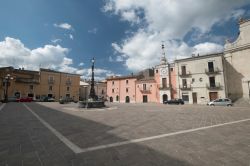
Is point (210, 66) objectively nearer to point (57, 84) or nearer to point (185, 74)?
point (185, 74)

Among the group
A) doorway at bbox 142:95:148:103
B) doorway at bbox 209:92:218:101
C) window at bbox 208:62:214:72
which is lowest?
doorway at bbox 142:95:148:103

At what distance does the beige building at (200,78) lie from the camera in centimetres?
2686

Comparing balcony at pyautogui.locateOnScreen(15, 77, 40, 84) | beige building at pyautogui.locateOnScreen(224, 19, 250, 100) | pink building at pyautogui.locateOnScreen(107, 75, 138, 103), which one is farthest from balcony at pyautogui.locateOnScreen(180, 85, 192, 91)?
balcony at pyautogui.locateOnScreen(15, 77, 40, 84)

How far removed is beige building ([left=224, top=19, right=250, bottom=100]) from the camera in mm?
24953

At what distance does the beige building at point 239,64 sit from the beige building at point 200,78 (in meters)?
1.73

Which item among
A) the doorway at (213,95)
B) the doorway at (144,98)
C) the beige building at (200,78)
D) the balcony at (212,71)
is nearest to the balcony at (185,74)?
the beige building at (200,78)

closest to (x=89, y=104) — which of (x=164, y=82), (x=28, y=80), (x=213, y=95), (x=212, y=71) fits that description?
(x=164, y=82)

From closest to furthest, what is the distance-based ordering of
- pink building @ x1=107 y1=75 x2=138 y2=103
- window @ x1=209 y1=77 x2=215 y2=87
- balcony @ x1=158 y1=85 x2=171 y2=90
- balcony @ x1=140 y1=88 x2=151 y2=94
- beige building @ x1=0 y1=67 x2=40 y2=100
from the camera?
window @ x1=209 y1=77 x2=215 y2=87
balcony @ x1=158 y1=85 x2=171 y2=90
beige building @ x1=0 y1=67 x2=40 y2=100
balcony @ x1=140 y1=88 x2=151 y2=94
pink building @ x1=107 y1=75 x2=138 y2=103

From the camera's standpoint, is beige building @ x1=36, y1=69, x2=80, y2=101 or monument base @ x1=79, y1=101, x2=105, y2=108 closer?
monument base @ x1=79, y1=101, x2=105, y2=108

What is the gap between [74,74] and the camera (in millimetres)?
48000

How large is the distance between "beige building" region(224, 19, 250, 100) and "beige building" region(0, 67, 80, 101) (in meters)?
40.4

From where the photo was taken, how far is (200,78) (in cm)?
2908

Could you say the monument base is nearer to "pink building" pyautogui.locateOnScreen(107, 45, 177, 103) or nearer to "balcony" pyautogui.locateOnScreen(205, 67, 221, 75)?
"pink building" pyautogui.locateOnScreen(107, 45, 177, 103)

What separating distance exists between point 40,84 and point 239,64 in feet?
149
